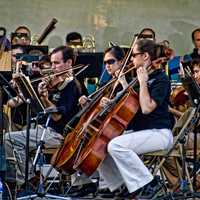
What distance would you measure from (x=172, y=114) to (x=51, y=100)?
1211mm

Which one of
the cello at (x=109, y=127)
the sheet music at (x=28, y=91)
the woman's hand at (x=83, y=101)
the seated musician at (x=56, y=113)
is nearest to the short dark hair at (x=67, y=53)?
the seated musician at (x=56, y=113)

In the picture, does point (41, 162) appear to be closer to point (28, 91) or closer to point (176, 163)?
point (28, 91)

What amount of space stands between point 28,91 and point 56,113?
0.61m

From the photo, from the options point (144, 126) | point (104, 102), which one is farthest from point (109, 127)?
point (144, 126)

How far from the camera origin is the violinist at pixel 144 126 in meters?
5.73

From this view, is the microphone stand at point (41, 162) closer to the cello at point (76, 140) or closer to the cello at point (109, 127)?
the cello at point (76, 140)

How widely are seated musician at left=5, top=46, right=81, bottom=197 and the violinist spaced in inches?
24.2

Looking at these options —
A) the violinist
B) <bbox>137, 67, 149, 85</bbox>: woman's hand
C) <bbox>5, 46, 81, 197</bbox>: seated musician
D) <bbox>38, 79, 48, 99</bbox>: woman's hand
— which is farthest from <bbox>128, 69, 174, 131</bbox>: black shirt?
<bbox>38, 79, 48, 99</bbox>: woman's hand

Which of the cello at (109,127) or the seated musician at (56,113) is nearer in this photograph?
the cello at (109,127)

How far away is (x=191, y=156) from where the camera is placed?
632 centimetres

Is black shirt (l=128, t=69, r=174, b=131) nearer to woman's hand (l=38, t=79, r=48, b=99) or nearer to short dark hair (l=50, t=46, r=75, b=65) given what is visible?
woman's hand (l=38, t=79, r=48, b=99)

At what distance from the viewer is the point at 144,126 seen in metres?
5.97

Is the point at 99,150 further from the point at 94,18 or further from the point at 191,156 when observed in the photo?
the point at 94,18

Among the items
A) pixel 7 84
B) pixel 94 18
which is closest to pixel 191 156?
pixel 7 84
